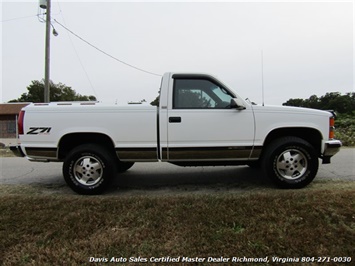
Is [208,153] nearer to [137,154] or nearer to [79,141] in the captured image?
[137,154]

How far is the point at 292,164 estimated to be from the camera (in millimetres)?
4133

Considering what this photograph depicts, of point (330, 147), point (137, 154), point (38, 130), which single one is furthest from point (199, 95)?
point (38, 130)

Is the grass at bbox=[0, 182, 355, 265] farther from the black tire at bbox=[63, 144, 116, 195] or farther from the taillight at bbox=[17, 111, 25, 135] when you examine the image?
the taillight at bbox=[17, 111, 25, 135]

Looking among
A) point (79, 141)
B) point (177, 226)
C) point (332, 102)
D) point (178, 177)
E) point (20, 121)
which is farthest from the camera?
point (332, 102)

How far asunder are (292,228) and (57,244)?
240 centimetres

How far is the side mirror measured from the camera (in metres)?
3.98

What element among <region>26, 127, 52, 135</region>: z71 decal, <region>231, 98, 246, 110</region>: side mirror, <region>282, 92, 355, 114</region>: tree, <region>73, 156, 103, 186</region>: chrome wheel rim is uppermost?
<region>282, 92, 355, 114</region>: tree

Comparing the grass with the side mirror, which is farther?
the side mirror

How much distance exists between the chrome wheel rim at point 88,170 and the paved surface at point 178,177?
558 mm

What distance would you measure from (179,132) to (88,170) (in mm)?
1534

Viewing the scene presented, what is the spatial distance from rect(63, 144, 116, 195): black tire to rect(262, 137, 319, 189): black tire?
8.05 feet

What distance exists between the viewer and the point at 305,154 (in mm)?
4086

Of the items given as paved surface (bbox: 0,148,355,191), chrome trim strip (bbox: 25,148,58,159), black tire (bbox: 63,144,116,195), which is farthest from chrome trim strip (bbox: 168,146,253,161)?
chrome trim strip (bbox: 25,148,58,159)

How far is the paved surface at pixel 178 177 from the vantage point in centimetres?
462
